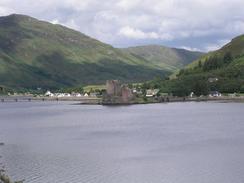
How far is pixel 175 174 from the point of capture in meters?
81.2

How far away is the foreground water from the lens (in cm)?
8081

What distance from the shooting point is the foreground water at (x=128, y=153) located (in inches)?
3182

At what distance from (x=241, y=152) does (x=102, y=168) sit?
1063 inches

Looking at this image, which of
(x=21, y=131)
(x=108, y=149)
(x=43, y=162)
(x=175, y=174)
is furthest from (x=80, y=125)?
→ (x=175, y=174)

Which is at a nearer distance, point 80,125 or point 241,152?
point 241,152

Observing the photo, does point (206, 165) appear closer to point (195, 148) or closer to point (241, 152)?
point (241, 152)

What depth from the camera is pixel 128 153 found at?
105m

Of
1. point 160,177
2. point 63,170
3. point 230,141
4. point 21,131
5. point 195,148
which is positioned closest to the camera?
point 160,177

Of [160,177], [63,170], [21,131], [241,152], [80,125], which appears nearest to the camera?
[160,177]

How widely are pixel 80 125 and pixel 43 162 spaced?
86381 millimetres

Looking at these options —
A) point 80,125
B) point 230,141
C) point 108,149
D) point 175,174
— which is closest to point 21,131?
point 80,125

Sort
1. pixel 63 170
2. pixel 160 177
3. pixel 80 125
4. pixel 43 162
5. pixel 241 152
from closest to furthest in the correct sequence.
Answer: pixel 160 177 < pixel 63 170 < pixel 43 162 < pixel 241 152 < pixel 80 125

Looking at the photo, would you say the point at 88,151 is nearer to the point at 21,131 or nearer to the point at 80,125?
the point at 21,131

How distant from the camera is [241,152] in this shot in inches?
3957
